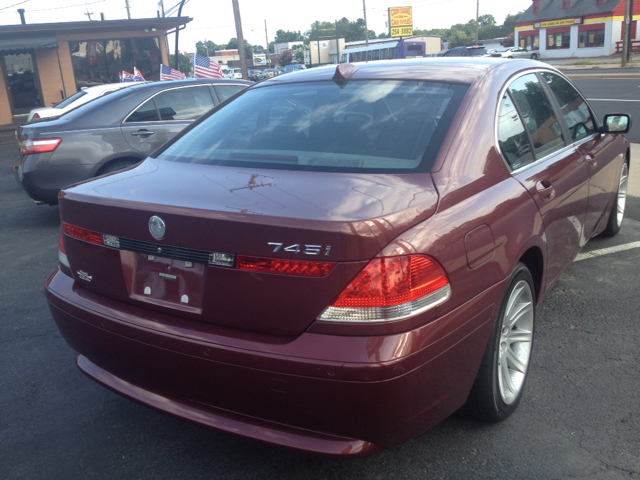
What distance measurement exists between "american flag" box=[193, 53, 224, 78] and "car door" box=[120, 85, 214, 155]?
8.69 m

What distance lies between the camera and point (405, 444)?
2625 mm

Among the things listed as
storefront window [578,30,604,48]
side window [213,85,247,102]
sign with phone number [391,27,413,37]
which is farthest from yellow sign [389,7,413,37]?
side window [213,85,247,102]

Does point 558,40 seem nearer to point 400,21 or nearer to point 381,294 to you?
point 400,21

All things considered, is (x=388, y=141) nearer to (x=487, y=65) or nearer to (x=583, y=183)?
(x=487, y=65)

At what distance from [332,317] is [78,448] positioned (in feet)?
5.02

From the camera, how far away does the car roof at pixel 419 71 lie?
292 cm

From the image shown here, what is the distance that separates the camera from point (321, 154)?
261 centimetres

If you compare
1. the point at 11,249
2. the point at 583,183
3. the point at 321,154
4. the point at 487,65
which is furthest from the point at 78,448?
the point at 11,249

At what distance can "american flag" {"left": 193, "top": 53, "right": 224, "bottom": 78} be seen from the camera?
1572 centimetres

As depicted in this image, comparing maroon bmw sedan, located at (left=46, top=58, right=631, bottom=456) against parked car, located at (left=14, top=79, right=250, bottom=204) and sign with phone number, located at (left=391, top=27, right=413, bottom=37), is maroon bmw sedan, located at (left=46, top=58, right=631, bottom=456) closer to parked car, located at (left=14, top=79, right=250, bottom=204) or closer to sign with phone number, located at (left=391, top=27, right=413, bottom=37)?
parked car, located at (left=14, top=79, right=250, bottom=204)

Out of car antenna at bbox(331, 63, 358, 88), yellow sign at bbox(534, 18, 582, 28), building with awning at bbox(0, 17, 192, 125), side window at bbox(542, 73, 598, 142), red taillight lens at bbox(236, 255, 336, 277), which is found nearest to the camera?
red taillight lens at bbox(236, 255, 336, 277)

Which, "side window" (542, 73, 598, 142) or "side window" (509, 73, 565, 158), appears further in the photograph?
"side window" (542, 73, 598, 142)

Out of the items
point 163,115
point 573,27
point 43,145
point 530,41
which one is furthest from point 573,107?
point 530,41

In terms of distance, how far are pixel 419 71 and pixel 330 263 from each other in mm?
1558
